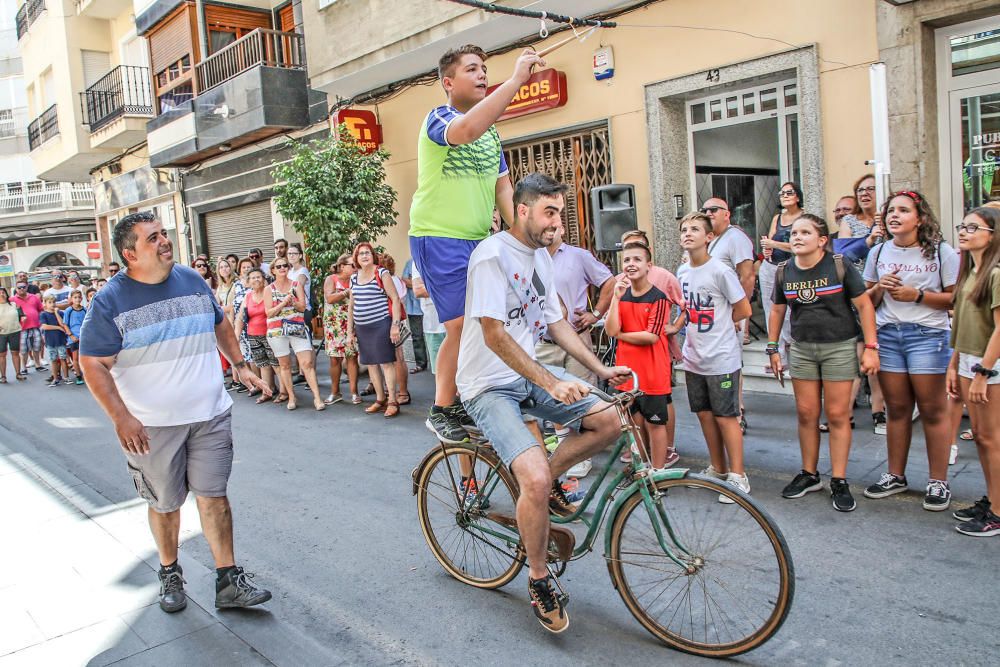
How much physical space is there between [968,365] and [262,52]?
14412 millimetres

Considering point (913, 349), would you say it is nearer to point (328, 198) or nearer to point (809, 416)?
point (809, 416)

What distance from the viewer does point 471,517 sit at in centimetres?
404

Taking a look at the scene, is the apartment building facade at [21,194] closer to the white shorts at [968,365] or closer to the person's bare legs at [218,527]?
the person's bare legs at [218,527]

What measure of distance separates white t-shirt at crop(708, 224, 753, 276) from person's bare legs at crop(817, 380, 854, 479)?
86.9 inches

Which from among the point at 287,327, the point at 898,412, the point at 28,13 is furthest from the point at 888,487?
the point at 28,13

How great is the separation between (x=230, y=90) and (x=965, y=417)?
46.3ft

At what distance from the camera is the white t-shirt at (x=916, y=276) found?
4.76 meters

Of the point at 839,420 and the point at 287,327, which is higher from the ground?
the point at 287,327

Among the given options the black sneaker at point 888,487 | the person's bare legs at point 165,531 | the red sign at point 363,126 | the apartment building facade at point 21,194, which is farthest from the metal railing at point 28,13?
the black sneaker at point 888,487

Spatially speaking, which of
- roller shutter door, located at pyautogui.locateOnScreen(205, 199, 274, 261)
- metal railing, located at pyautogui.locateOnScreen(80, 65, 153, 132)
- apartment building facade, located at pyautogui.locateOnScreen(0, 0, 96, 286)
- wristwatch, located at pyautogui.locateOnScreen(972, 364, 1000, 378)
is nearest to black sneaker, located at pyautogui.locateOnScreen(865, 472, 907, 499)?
wristwatch, located at pyautogui.locateOnScreen(972, 364, 1000, 378)

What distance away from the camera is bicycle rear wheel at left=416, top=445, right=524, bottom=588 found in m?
3.85

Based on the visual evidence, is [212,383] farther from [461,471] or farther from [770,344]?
[770,344]

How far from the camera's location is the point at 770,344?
5.22 m

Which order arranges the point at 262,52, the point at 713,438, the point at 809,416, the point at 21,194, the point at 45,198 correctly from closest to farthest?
the point at 809,416 < the point at 713,438 < the point at 262,52 < the point at 45,198 < the point at 21,194
